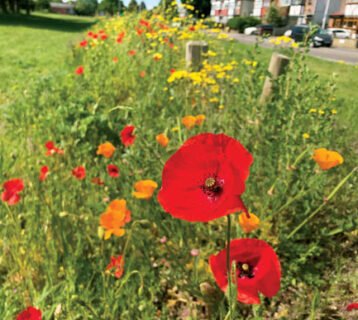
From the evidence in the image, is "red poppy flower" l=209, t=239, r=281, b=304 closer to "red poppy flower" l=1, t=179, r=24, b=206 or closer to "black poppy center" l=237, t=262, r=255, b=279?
"black poppy center" l=237, t=262, r=255, b=279

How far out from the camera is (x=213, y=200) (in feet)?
2.19

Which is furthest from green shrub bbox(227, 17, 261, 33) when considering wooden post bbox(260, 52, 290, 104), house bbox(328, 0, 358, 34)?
wooden post bbox(260, 52, 290, 104)

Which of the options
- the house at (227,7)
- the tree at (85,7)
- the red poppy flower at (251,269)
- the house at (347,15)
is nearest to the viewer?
the red poppy flower at (251,269)

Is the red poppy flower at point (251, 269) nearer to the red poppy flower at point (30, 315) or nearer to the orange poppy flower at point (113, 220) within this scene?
the red poppy flower at point (30, 315)

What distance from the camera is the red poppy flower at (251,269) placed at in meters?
0.77

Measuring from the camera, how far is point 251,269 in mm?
830

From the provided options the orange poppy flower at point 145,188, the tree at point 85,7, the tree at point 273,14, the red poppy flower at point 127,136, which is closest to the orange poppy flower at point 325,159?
the orange poppy flower at point 145,188

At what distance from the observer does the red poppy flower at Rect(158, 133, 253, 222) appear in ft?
1.97

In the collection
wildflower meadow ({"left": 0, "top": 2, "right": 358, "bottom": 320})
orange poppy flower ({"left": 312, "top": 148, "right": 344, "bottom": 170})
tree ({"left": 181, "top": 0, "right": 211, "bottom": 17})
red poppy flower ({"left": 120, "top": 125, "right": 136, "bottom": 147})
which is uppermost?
tree ({"left": 181, "top": 0, "right": 211, "bottom": 17})

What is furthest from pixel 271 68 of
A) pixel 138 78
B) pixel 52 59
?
pixel 52 59

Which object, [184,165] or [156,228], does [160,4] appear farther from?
[184,165]

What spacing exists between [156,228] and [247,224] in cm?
83

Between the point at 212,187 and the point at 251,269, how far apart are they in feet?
0.88

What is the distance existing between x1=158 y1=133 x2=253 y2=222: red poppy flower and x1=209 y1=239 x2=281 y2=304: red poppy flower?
0.20 metres
